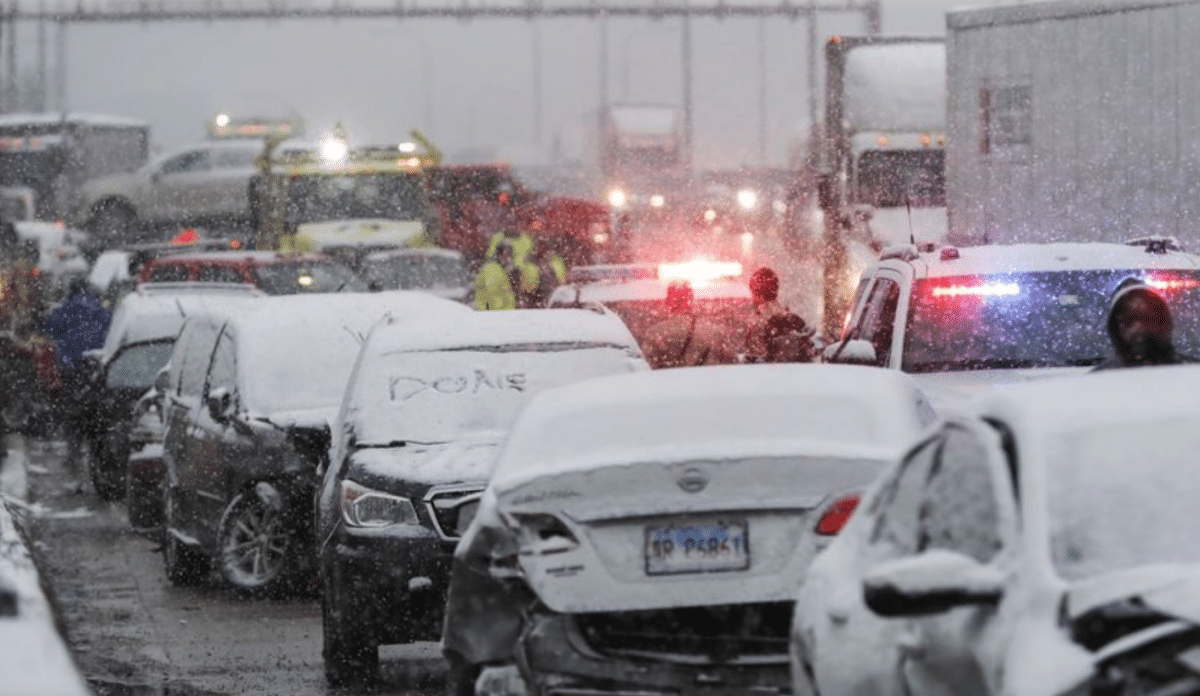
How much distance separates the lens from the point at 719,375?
32.7 feet

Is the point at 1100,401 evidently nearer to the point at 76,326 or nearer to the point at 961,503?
the point at 961,503

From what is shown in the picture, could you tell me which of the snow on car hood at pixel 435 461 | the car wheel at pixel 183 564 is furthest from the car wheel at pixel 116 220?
the snow on car hood at pixel 435 461

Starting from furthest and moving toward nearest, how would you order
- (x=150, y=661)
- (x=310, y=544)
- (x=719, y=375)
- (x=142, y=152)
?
(x=142, y=152)
(x=310, y=544)
(x=150, y=661)
(x=719, y=375)

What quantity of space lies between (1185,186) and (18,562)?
12805 millimetres

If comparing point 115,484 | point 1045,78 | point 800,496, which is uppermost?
point 1045,78

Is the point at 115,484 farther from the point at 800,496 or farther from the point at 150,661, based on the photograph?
the point at 800,496

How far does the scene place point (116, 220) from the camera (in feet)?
190

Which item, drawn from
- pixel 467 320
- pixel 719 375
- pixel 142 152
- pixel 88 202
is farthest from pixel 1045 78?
pixel 142 152

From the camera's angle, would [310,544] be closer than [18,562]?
No

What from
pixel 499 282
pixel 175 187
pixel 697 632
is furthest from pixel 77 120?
pixel 697 632

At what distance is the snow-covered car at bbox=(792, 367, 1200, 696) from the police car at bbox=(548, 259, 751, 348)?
1250 cm

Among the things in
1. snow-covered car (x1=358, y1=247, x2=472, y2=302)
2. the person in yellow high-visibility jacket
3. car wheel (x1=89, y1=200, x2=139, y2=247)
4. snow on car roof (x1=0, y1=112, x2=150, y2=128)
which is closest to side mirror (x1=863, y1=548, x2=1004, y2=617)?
the person in yellow high-visibility jacket

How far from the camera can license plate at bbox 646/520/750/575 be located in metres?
8.68

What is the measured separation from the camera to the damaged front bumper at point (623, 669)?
28.1ft
